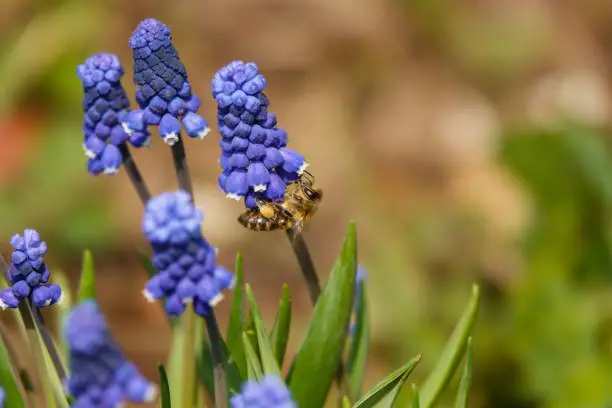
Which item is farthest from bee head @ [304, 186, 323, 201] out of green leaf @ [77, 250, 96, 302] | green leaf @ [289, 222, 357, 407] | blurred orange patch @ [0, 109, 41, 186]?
blurred orange patch @ [0, 109, 41, 186]

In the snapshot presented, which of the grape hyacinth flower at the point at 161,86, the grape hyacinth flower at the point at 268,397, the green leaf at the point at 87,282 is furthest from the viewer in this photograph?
the green leaf at the point at 87,282

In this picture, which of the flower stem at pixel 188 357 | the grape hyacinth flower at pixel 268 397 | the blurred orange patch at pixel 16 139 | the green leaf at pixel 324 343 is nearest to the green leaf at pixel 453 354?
the green leaf at pixel 324 343

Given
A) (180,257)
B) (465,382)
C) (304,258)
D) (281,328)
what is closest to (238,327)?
(281,328)

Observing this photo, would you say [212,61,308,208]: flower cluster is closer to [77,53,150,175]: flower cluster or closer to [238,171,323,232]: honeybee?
[238,171,323,232]: honeybee

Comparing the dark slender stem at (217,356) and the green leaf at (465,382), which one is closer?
the dark slender stem at (217,356)

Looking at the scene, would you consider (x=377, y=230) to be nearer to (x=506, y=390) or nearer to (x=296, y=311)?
(x=296, y=311)

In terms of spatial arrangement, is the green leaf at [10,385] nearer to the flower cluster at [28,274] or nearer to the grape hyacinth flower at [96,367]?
the flower cluster at [28,274]

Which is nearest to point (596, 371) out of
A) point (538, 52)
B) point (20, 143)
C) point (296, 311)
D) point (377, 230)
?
point (377, 230)
